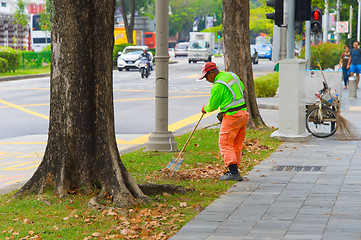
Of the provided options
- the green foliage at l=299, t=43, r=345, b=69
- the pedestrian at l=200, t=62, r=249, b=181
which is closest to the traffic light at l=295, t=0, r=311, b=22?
the pedestrian at l=200, t=62, r=249, b=181

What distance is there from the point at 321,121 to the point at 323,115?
162 millimetres

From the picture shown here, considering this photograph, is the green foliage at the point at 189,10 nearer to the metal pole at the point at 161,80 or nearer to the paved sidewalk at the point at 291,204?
the metal pole at the point at 161,80

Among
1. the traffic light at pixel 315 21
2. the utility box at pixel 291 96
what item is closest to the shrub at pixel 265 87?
the traffic light at pixel 315 21

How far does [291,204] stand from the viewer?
24.0ft

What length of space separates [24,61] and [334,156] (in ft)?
108

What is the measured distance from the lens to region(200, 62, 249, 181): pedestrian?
8711 mm

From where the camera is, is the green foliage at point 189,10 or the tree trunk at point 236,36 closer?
the tree trunk at point 236,36

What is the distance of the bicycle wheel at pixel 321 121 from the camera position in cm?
1357

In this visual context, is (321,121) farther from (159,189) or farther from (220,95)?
(159,189)

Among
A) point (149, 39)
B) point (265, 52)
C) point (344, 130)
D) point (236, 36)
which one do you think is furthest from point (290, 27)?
point (149, 39)

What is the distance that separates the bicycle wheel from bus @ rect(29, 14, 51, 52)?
55.1m

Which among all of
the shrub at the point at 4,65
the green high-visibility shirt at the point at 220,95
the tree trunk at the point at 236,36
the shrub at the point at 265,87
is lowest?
the shrub at the point at 265,87

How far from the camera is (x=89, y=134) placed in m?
7.46

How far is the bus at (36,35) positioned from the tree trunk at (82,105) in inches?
2374
